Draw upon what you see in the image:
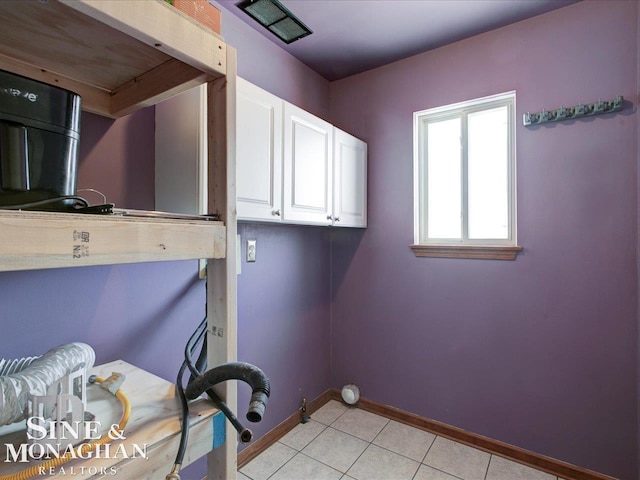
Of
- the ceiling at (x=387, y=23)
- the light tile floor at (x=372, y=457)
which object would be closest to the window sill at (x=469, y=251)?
the light tile floor at (x=372, y=457)

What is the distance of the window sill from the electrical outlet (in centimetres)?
110

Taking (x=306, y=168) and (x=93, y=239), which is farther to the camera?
(x=306, y=168)

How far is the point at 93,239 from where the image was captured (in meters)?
0.51

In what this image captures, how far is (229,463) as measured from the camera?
0.70 meters

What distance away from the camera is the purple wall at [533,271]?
1.68 m

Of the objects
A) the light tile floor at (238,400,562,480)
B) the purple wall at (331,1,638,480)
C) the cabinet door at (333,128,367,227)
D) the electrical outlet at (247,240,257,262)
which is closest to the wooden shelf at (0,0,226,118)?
the electrical outlet at (247,240,257,262)

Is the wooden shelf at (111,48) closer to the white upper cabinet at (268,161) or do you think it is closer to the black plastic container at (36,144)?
the black plastic container at (36,144)

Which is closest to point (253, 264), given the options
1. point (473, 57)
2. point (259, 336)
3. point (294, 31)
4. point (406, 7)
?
point (259, 336)

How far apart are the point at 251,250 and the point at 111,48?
1.27 metres

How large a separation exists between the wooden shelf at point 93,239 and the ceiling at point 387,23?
5.49ft

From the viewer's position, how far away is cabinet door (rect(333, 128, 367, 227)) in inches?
83.8

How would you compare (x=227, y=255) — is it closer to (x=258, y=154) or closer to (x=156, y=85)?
(x=156, y=85)

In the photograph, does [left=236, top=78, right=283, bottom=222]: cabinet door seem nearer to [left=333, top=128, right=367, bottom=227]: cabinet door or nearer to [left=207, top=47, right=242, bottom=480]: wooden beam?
[left=333, top=128, right=367, bottom=227]: cabinet door

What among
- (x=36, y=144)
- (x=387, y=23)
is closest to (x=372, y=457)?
(x=36, y=144)
